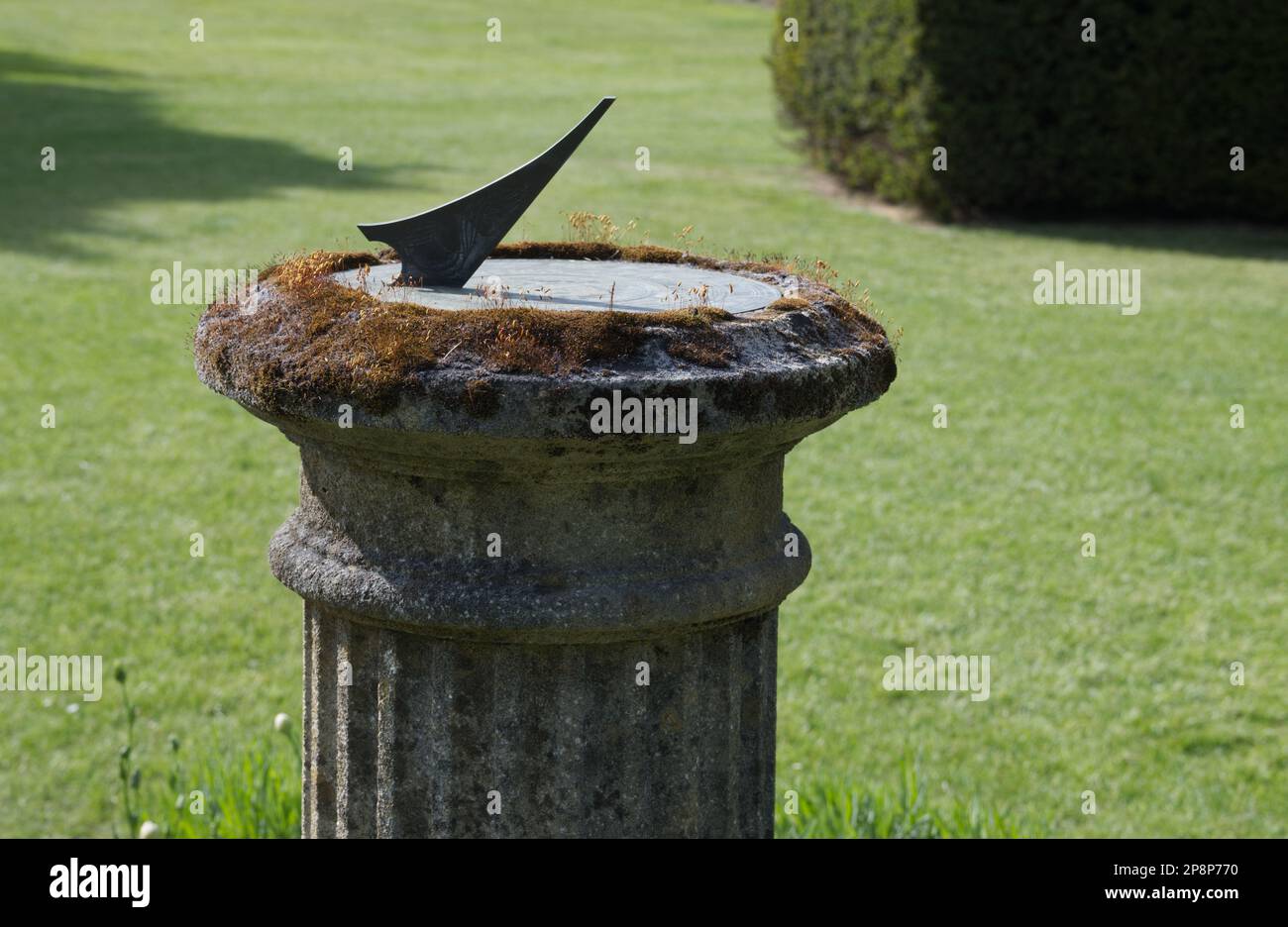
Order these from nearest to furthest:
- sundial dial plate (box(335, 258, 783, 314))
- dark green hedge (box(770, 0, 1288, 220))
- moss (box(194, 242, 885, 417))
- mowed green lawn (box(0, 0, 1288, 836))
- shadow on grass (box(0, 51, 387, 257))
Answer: moss (box(194, 242, 885, 417)) < sundial dial plate (box(335, 258, 783, 314)) < mowed green lawn (box(0, 0, 1288, 836)) < dark green hedge (box(770, 0, 1288, 220)) < shadow on grass (box(0, 51, 387, 257))

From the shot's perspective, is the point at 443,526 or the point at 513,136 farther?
the point at 513,136

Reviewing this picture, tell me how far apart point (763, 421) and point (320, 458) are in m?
0.83

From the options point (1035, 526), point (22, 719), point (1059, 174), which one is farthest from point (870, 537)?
point (1059, 174)

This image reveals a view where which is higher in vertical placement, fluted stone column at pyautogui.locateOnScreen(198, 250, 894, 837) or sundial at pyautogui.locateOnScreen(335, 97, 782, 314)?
sundial at pyautogui.locateOnScreen(335, 97, 782, 314)

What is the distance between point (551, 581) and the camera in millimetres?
2537

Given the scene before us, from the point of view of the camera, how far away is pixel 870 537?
6.90 meters

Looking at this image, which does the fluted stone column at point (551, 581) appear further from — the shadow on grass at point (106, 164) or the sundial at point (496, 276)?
the shadow on grass at point (106, 164)

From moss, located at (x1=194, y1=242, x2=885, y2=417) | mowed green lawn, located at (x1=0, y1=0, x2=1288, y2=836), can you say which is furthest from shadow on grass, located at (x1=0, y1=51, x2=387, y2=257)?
moss, located at (x1=194, y1=242, x2=885, y2=417)

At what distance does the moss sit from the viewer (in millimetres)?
2439

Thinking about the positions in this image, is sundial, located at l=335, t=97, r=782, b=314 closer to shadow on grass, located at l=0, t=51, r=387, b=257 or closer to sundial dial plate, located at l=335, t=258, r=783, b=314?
sundial dial plate, located at l=335, t=258, r=783, b=314

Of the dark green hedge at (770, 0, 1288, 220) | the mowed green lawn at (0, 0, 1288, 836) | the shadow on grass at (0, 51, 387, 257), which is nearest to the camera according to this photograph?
the mowed green lawn at (0, 0, 1288, 836)

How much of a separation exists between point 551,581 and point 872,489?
512 cm

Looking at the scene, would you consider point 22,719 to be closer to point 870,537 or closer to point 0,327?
point 870,537

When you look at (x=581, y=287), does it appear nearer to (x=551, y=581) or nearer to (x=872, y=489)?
(x=551, y=581)
